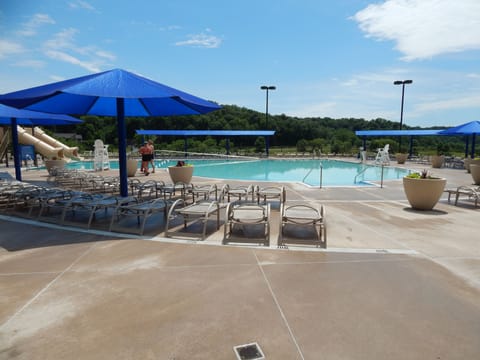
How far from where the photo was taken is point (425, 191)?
6598mm

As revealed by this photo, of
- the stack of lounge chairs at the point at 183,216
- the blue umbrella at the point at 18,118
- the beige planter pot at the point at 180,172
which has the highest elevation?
the blue umbrella at the point at 18,118

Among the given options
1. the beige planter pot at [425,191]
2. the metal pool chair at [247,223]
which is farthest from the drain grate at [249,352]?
the beige planter pot at [425,191]

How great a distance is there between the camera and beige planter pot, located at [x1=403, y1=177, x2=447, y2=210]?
6.58 metres

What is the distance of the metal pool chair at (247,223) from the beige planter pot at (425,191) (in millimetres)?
3725

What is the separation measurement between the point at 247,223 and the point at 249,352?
2520 millimetres

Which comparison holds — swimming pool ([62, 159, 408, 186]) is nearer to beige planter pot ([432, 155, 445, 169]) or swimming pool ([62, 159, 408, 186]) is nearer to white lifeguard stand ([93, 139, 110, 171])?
beige planter pot ([432, 155, 445, 169])

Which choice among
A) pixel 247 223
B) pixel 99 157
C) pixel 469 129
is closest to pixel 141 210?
pixel 247 223

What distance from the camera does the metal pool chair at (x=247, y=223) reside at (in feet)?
15.0

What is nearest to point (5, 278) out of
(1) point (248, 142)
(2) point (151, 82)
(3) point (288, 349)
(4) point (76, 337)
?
(4) point (76, 337)

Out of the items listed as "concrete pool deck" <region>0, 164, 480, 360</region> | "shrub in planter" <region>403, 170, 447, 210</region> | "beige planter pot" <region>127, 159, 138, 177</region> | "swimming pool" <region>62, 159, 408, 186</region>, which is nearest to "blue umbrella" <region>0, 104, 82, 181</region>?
"beige planter pot" <region>127, 159, 138, 177</region>

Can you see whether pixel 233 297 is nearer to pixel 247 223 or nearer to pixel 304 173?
pixel 247 223

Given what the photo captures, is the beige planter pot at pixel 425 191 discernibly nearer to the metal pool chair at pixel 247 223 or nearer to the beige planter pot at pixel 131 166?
the metal pool chair at pixel 247 223

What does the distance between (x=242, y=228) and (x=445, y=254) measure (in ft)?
9.57

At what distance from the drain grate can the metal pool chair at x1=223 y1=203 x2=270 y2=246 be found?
2208 millimetres
